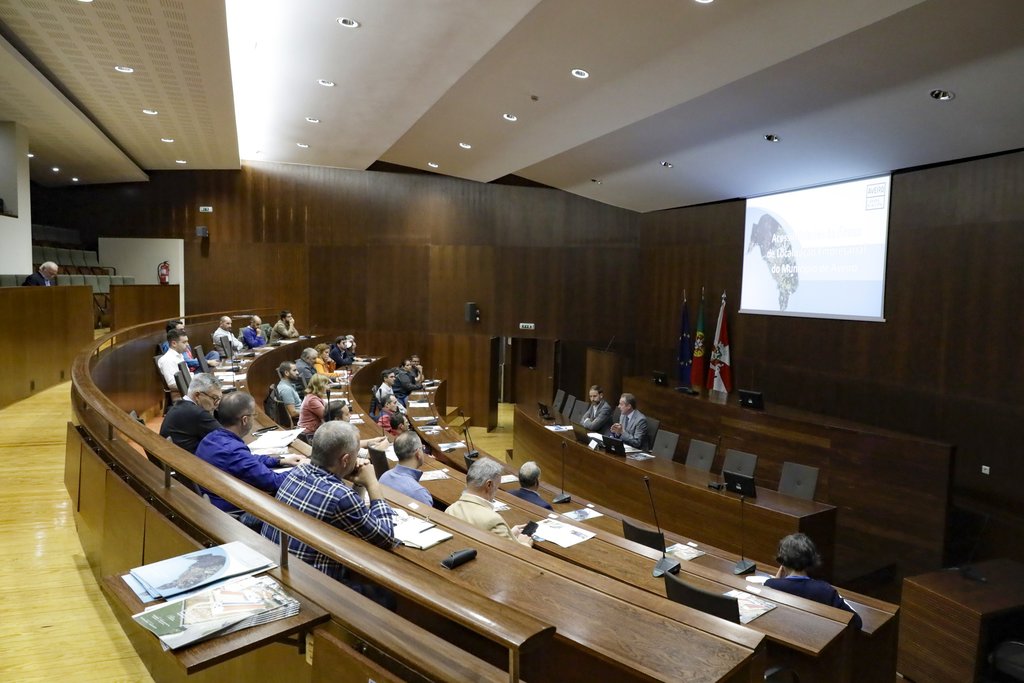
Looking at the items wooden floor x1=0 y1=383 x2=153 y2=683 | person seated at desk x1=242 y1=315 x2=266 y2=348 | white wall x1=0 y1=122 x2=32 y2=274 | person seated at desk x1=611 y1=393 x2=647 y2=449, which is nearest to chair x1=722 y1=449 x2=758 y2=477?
person seated at desk x1=611 y1=393 x2=647 y2=449

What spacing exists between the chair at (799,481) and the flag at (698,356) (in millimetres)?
3873

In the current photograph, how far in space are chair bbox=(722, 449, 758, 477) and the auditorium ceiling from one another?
10.6 feet

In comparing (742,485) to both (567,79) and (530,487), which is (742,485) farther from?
(567,79)

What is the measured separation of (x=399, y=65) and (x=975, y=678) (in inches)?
256

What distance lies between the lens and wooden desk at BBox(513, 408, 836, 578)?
15.9ft

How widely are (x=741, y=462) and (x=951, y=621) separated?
7.29ft

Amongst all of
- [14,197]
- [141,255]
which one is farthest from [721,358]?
[141,255]

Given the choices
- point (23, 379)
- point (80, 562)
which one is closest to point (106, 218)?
point (23, 379)

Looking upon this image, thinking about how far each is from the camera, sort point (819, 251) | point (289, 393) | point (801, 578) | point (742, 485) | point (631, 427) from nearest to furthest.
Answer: point (801, 578), point (742, 485), point (289, 393), point (631, 427), point (819, 251)

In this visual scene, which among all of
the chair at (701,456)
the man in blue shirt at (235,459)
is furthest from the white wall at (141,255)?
the man in blue shirt at (235,459)

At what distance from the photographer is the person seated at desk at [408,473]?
330cm

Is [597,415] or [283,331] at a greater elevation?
[283,331]

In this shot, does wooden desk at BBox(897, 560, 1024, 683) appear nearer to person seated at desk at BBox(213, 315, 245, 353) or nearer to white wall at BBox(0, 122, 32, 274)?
person seated at desk at BBox(213, 315, 245, 353)

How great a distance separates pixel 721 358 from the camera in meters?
9.23
